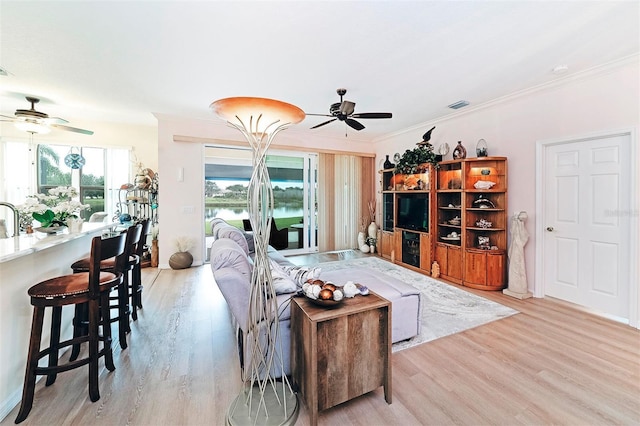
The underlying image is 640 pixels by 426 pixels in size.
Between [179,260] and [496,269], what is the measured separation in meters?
5.06

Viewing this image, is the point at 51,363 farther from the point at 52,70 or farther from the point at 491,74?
the point at 491,74

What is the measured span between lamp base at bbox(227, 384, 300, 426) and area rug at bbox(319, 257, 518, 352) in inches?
41.3

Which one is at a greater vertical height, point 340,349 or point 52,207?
point 52,207

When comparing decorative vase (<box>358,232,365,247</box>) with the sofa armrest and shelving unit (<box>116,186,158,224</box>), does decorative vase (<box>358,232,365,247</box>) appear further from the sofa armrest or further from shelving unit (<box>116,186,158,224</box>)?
the sofa armrest

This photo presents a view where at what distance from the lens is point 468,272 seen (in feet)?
12.7

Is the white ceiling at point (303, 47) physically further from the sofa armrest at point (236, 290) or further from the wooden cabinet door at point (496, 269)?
the wooden cabinet door at point (496, 269)

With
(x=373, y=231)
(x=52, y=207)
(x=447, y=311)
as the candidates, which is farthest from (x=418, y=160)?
(x=52, y=207)

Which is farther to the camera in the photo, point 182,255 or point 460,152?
point 182,255

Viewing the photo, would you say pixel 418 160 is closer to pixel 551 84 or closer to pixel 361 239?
pixel 551 84

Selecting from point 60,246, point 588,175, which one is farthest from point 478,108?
point 60,246

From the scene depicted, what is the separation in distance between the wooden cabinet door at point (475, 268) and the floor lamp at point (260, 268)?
3.16 metres

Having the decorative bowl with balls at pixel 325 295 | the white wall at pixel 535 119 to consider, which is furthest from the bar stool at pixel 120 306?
the white wall at pixel 535 119

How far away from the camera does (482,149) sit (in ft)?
12.7

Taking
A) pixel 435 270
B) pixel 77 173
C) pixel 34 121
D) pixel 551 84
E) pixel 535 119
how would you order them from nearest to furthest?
pixel 551 84 → pixel 535 119 → pixel 34 121 → pixel 435 270 → pixel 77 173
